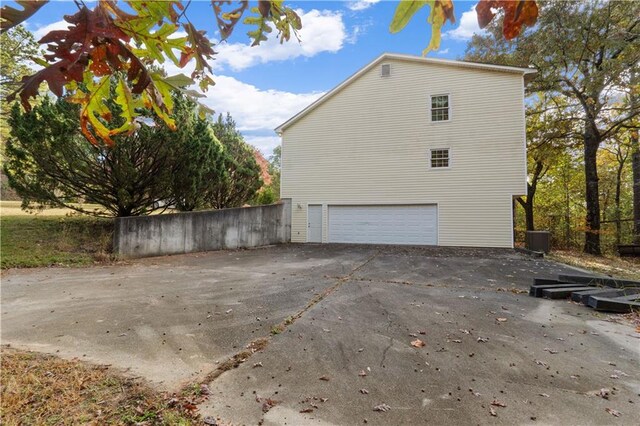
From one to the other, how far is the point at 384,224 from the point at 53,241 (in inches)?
432

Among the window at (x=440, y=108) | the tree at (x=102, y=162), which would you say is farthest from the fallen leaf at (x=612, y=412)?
the window at (x=440, y=108)

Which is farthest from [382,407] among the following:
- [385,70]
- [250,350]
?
[385,70]

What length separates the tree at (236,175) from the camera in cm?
1485

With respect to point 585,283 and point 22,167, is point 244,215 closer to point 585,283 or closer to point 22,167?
point 22,167

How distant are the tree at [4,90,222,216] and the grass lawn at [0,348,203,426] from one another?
Result: 6.73 metres

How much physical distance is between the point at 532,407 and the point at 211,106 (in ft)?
10.2

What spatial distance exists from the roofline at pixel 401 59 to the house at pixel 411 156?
4 cm

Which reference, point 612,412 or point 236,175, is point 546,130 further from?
point 612,412

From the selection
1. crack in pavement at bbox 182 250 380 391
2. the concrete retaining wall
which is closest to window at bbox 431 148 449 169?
the concrete retaining wall

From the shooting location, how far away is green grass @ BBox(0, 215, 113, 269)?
7.81 m

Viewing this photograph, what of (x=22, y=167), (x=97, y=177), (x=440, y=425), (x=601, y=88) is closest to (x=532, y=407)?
(x=440, y=425)

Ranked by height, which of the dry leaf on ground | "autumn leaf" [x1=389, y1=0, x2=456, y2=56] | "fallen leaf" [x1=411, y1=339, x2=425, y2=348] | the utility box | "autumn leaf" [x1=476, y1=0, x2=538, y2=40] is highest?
"autumn leaf" [x1=389, y1=0, x2=456, y2=56]

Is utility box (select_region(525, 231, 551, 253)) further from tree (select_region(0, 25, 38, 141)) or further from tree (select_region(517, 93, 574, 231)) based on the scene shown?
tree (select_region(0, 25, 38, 141))

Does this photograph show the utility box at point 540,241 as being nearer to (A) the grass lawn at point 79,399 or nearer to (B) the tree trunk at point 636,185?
(B) the tree trunk at point 636,185
